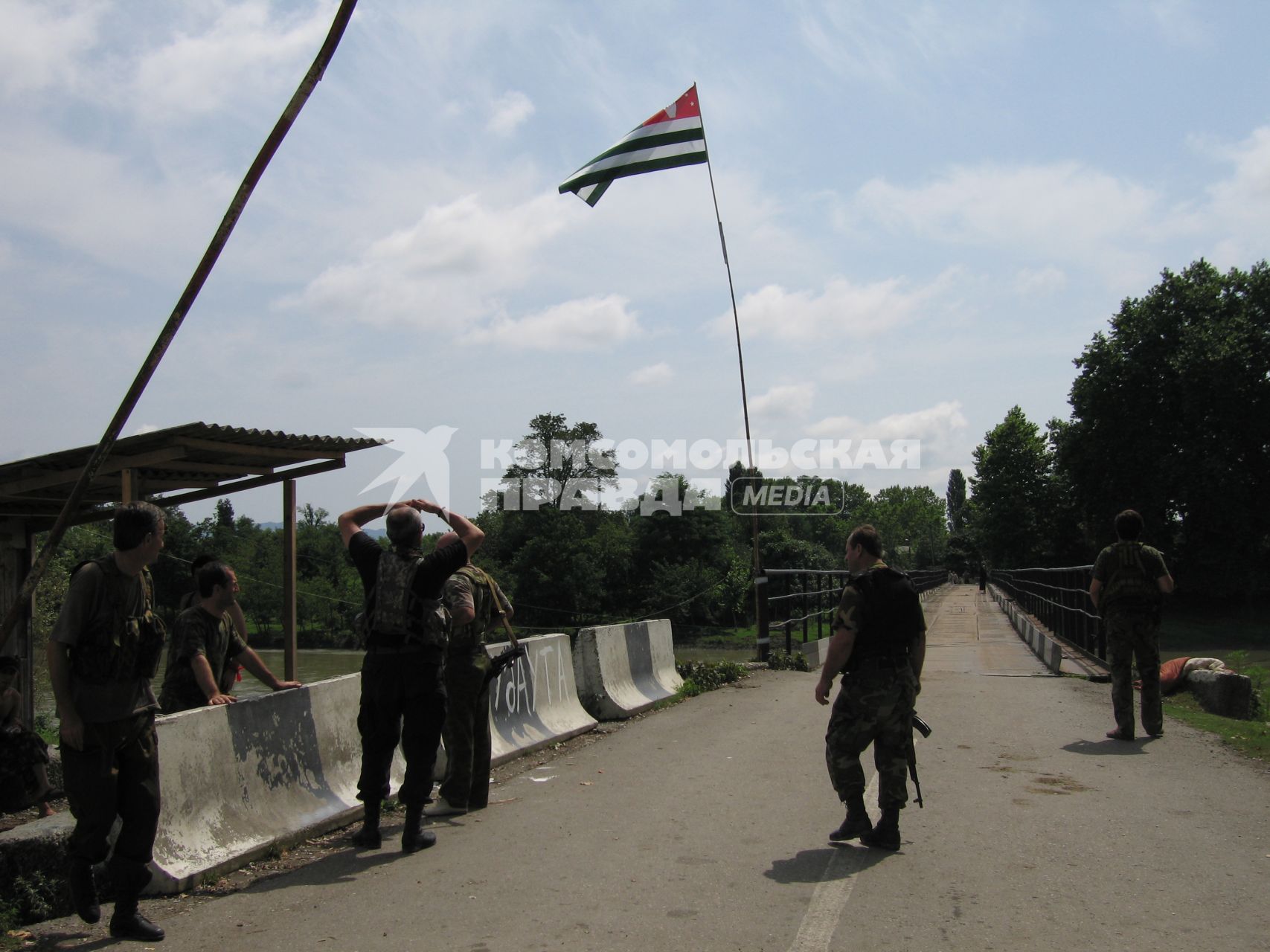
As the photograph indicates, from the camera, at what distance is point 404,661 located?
5352 millimetres

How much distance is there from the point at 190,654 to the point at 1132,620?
23.4 ft

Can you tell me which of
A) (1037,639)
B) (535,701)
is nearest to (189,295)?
(535,701)

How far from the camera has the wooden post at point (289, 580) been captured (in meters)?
10.1

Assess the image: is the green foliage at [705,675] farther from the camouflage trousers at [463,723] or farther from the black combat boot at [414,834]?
the black combat boot at [414,834]

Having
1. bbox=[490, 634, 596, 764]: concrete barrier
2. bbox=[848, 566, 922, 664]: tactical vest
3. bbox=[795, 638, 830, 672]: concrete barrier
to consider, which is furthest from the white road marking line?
bbox=[795, 638, 830, 672]: concrete barrier

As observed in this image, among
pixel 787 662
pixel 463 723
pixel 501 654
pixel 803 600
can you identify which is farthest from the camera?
pixel 803 600

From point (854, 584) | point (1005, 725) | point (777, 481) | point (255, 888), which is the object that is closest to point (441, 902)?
point (255, 888)

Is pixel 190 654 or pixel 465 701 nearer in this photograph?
pixel 190 654

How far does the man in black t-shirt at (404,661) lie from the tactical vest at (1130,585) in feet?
19.0

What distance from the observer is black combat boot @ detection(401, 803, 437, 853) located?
17.5 feet

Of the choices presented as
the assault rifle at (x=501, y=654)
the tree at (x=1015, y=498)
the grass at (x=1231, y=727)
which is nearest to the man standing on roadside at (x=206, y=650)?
the assault rifle at (x=501, y=654)

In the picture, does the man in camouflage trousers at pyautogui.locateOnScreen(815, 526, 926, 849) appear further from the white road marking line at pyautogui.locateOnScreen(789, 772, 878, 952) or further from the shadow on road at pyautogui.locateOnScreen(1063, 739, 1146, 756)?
the shadow on road at pyautogui.locateOnScreen(1063, 739, 1146, 756)

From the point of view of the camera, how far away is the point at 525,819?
6051mm

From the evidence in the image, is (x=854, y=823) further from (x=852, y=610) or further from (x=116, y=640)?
(x=116, y=640)
